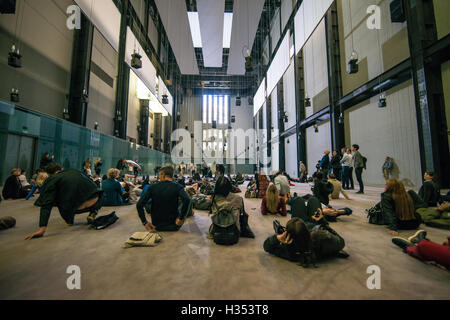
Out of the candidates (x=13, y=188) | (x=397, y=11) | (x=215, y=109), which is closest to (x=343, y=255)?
(x=13, y=188)

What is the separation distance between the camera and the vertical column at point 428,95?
5.04 metres

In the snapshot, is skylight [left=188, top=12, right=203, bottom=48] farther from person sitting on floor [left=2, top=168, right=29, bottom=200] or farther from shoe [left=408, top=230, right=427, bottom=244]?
shoe [left=408, top=230, right=427, bottom=244]

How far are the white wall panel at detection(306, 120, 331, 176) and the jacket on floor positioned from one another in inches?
418

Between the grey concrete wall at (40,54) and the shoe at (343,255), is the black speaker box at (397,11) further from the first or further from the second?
the grey concrete wall at (40,54)

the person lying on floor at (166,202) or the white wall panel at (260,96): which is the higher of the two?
the white wall panel at (260,96)

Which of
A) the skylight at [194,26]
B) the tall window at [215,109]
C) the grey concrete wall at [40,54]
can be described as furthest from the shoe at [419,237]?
the tall window at [215,109]

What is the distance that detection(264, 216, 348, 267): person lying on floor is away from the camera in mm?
1631

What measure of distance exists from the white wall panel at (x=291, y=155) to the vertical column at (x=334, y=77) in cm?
483

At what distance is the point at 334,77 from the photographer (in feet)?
29.9

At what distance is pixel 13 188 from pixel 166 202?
5487mm

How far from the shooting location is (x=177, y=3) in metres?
11.4

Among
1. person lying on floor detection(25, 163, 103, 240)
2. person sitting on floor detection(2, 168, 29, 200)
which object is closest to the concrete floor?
person lying on floor detection(25, 163, 103, 240)

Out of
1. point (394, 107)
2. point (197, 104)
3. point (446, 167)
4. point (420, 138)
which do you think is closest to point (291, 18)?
point (394, 107)

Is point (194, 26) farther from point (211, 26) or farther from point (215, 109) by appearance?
point (215, 109)
